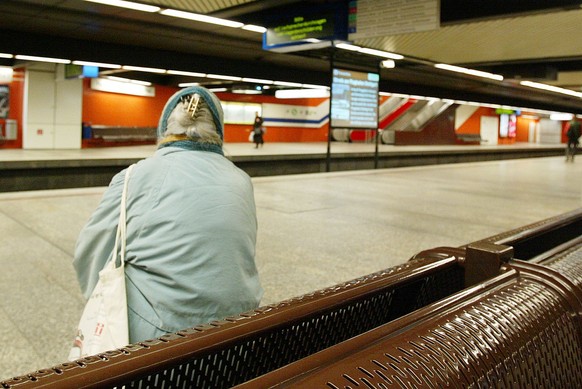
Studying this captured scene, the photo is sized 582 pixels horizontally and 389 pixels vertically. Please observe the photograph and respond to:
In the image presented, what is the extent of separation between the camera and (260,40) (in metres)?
13.5

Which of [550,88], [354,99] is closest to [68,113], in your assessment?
[354,99]

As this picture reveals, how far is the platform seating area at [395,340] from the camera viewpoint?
695 millimetres

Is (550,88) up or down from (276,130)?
up

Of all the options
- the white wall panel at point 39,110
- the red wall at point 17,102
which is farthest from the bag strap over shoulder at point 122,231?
the red wall at point 17,102

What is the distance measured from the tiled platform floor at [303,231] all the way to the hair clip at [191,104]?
1407mm

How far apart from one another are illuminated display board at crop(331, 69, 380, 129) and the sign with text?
115 inches

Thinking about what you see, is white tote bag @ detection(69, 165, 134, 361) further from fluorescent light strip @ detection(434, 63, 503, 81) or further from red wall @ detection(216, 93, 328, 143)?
red wall @ detection(216, 93, 328, 143)

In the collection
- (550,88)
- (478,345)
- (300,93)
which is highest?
(550,88)

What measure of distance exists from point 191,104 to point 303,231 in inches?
149

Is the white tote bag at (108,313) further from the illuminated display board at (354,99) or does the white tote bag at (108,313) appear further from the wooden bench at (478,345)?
the illuminated display board at (354,99)

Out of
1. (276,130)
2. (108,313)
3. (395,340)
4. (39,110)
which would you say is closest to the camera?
(395,340)

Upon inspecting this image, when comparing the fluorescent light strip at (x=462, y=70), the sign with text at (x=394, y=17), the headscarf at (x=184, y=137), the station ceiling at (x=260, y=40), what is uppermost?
the fluorescent light strip at (x=462, y=70)

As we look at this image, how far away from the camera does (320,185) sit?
9.38 meters

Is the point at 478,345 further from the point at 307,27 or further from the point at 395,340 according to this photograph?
the point at 307,27
